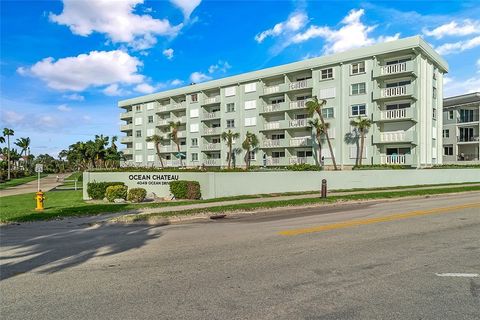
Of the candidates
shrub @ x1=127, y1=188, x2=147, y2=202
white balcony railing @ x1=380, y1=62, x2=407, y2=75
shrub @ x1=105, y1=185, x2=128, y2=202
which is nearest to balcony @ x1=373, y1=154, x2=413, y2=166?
white balcony railing @ x1=380, y1=62, x2=407, y2=75

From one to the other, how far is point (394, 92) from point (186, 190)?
27693mm

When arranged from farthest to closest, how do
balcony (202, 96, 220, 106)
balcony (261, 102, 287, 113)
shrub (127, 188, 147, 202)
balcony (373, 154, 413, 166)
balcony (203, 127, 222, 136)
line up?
balcony (202, 96, 220, 106) → balcony (203, 127, 222, 136) → balcony (261, 102, 287, 113) → balcony (373, 154, 413, 166) → shrub (127, 188, 147, 202)

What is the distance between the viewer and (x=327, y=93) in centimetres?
4256

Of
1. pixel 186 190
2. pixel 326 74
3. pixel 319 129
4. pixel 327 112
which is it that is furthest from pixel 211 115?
pixel 186 190

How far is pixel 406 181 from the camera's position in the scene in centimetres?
2970

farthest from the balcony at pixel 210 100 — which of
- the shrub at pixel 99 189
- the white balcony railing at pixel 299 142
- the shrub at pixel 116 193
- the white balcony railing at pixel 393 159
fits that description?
the shrub at pixel 116 193

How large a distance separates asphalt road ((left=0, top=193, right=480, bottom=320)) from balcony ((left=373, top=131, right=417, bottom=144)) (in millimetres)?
29402

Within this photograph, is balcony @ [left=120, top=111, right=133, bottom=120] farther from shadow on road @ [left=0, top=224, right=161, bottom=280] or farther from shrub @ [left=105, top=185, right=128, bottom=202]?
shadow on road @ [left=0, top=224, right=161, bottom=280]

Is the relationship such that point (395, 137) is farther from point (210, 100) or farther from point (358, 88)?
point (210, 100)

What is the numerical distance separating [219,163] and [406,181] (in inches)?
1153

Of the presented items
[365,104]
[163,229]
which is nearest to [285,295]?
[163,229]

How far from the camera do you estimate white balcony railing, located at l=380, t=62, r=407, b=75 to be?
36.3 metres

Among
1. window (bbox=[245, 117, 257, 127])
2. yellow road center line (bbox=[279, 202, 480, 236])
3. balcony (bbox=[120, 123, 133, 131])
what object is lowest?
yellow road center line (bbox=[279, 202, 480, 236])

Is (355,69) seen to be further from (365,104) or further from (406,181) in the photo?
(406,181)
